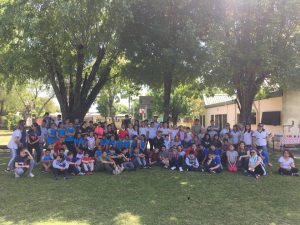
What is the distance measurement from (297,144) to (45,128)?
46.7 ft

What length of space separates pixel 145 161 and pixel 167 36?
522cm

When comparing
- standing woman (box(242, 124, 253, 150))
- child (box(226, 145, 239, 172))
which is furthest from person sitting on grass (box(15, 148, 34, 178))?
standing woman (box(242, 124, 253, 150))

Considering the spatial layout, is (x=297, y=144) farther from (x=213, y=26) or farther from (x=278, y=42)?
(x=213, y=26)

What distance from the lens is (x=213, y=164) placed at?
13.2 meters

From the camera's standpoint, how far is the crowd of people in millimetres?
12570

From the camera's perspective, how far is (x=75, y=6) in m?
13.3

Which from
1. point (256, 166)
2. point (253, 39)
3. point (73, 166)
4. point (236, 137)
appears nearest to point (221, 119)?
point (253, 39)

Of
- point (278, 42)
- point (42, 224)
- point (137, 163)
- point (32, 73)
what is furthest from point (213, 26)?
point (42, 224)

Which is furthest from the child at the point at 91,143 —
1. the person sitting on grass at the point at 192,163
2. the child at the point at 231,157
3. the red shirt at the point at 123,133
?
the child at the point at 231,157

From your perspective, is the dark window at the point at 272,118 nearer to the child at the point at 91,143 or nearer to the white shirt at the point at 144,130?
the white shirt at the point at 144,130

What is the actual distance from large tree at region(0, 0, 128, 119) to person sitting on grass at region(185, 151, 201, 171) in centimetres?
609

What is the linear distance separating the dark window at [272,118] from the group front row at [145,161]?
32.6 ft

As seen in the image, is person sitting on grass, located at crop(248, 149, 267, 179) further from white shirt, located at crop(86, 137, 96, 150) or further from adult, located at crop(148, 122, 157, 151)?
white shirt, located at crop(86, 137, 96, 150)

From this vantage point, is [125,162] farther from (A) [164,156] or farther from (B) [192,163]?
(B) [192,163]
